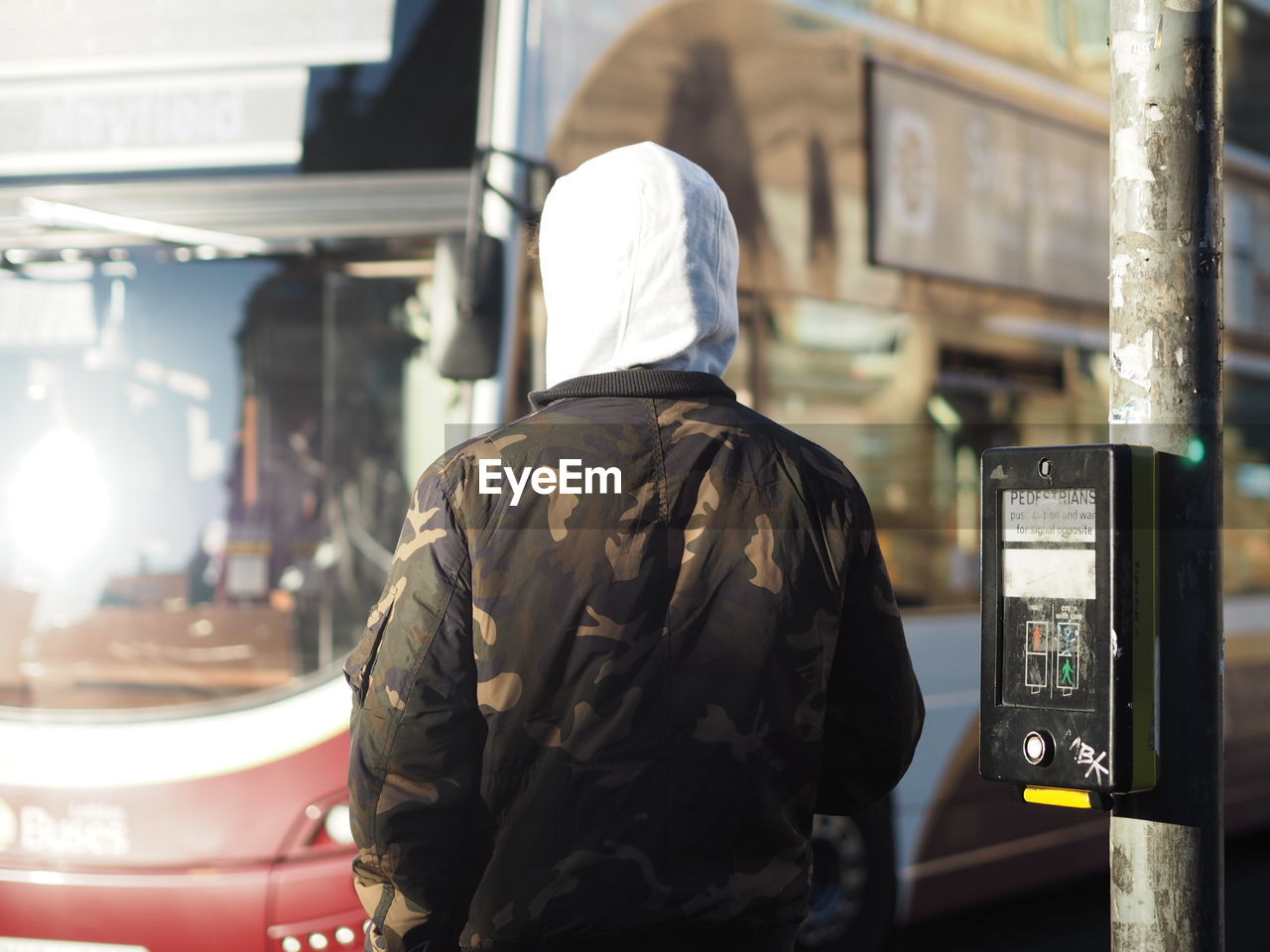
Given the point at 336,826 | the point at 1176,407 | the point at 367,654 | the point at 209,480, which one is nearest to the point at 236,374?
the point at 209,480

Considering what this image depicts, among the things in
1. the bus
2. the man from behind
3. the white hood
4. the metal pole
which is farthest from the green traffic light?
the bus

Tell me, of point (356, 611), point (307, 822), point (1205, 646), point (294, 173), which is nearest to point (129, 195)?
point (294, 173)

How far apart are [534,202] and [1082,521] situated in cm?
247

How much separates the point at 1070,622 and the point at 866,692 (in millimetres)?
314

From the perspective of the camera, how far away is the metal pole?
2.17m

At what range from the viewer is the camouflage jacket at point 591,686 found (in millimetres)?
1867

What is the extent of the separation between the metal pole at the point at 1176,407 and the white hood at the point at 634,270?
0.60 meters

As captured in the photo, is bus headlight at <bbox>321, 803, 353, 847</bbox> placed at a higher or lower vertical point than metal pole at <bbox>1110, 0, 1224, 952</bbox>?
lower

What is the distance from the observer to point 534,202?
436 cm

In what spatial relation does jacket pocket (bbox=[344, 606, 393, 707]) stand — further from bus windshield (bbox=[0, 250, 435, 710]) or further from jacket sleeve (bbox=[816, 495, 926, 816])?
bus windshield (bbox=[0, 250, 435, 710])

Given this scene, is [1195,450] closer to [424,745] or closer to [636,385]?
[636,385]

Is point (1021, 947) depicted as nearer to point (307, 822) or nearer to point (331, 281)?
point (307, 822)

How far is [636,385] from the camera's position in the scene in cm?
199

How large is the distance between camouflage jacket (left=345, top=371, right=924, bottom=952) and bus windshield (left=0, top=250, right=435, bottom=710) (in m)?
2.42
